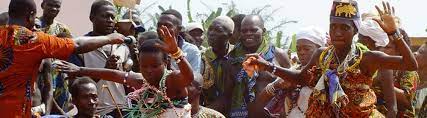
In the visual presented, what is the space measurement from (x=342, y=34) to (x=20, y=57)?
256cm

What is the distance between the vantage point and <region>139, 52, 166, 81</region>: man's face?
6.59 metres

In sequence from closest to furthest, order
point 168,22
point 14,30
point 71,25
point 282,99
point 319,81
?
point 14,30 → point 319,81 → point 282,99 → point 168,22 → point 71,25

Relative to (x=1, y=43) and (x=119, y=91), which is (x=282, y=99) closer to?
(x=119, y=91)

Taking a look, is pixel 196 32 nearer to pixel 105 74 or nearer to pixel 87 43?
pixel 105 74

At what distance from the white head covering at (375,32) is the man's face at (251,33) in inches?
68.5

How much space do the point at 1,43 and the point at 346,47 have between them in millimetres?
2738

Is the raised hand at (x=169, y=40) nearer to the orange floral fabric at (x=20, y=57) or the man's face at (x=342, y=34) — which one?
the orange floral fabric at (x=20, y=57)

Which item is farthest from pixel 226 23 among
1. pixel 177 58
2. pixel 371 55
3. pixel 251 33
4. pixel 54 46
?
Result: pixel 54 46

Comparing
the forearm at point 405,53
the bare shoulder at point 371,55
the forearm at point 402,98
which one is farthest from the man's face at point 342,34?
the forearm at point 402,98

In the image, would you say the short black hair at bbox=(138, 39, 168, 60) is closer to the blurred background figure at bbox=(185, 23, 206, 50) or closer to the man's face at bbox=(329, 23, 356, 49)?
the man's face at bbox=(329, 23, 356, 49)

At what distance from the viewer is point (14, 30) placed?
6145 mm

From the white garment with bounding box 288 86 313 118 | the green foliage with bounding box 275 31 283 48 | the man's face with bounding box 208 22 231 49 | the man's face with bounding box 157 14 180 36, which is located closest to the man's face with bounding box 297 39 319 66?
the white garment with bounding box 288 86 313 118

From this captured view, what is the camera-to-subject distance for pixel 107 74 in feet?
23.7

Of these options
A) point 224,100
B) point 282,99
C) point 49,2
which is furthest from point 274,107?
point 49,2
